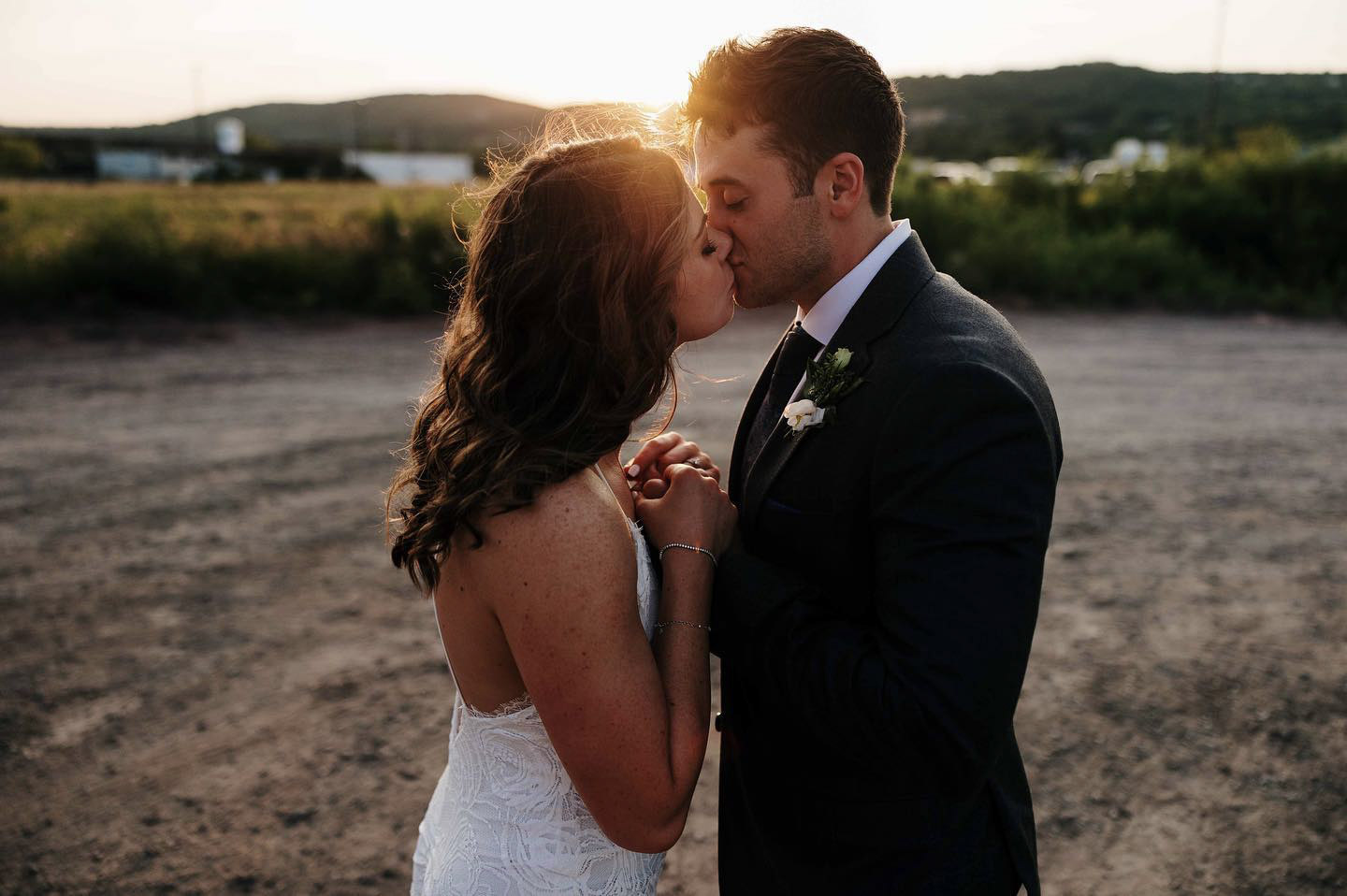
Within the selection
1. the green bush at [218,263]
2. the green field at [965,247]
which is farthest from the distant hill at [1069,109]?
the green bush at [218,263]

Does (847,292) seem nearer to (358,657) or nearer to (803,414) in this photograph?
(803,414)

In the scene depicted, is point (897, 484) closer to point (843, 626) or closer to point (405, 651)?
point (843, 626)

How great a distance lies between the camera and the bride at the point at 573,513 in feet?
5.65

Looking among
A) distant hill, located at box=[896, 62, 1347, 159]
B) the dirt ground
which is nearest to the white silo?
distant hill, located at box=[896, 62, 1347, 159]

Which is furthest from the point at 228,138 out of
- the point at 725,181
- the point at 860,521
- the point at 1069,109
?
the point at 860,521

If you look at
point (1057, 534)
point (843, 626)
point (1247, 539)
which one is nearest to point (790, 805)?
point (843, 626)

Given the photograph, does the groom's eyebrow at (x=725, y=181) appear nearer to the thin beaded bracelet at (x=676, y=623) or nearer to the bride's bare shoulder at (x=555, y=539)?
the bride's bare shoulder at (x=555, y=539)

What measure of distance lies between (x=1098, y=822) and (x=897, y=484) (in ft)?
9.60

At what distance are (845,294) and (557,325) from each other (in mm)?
683

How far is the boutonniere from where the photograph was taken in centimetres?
190

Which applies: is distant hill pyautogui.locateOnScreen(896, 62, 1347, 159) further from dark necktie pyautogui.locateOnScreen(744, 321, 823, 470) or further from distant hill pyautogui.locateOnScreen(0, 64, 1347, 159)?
dark necktie pyautogui.locateOnScreen(744, 321, 823, 470)

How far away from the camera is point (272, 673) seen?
4.90 metres

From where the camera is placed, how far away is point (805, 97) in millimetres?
2137

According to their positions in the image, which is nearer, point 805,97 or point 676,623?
point 676,623
